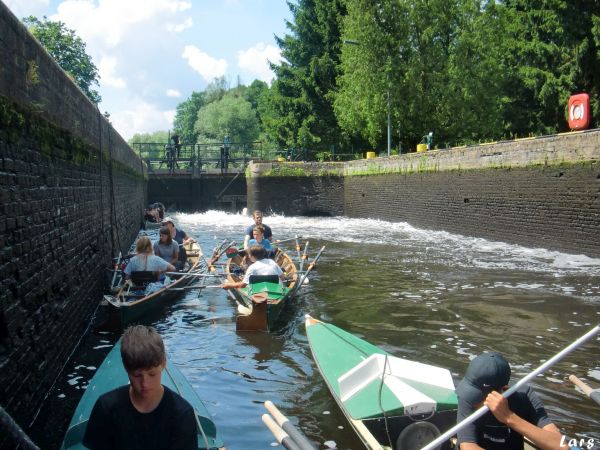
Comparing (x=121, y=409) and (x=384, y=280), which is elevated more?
(x=121, y=409)

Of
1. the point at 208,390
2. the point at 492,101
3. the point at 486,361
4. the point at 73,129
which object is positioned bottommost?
the point at 208,390

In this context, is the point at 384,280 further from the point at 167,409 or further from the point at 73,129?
the point at 167,409

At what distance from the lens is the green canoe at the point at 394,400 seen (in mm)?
4793

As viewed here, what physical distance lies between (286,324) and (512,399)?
5.97 m

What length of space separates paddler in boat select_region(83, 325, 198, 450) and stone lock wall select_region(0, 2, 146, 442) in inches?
67.8

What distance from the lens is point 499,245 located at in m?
18.5

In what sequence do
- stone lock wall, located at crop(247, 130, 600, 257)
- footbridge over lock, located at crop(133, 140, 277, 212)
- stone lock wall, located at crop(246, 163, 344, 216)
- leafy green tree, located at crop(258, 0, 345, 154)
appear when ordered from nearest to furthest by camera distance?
stone lock wall, located at crop(247, 130, 600, 257) → stone lock wall, located at crop(246, 163, 344, 216) → footbridge over lock, located at crop(133, 140, 277, 212) → leafy green tree, located at crop(258, 0, 345, 154)

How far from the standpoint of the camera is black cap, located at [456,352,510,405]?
3.69m

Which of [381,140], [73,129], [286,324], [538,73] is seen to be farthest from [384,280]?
[381,140]

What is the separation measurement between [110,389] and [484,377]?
3174 mm

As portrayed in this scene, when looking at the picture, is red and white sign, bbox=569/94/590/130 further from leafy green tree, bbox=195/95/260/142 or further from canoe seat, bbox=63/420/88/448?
leafy green tree, bbox=195/95/260/142

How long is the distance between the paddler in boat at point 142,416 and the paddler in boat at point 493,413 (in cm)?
178

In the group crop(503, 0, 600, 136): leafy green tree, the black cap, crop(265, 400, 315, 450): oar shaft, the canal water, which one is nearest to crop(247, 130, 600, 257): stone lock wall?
the canal water

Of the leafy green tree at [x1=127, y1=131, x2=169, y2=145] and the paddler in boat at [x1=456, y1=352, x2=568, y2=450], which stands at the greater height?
the leafy green tree at [x1=127, y1=131, x2=169, y2=145]
